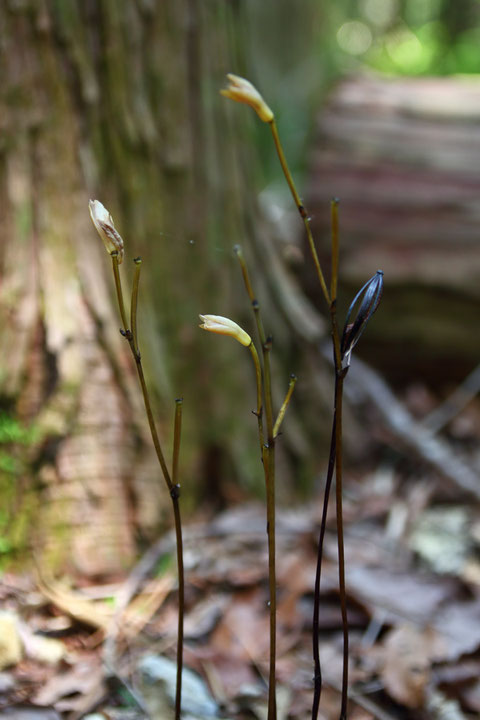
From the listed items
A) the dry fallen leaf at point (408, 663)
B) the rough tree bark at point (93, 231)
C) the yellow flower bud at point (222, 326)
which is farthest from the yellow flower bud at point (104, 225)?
the dry fallen leaf at point (408, 663)

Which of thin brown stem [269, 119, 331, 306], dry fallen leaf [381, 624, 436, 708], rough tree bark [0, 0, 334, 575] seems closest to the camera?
thin brown stem [269, 119, 331, 306]

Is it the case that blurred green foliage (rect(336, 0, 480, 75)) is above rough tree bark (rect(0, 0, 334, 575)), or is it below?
above

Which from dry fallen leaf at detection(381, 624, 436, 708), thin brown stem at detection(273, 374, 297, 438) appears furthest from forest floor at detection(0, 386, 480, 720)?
thin brown stem at detection(273, 374, 297, 438)

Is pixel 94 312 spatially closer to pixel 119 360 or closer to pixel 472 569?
pixel 119 360

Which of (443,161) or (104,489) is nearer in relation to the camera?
(104,489)

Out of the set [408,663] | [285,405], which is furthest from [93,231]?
[408,663]

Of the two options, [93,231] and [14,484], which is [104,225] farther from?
[14,484]

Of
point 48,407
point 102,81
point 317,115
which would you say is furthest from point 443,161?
point 48,407

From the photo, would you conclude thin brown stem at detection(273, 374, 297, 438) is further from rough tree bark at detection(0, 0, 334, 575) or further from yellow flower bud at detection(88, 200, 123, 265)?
rough tree bark at detection(0, 0, 334, 575)

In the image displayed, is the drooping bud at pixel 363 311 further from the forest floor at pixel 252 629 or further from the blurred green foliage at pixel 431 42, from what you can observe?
the blurred green foliage at pixel 431 42
